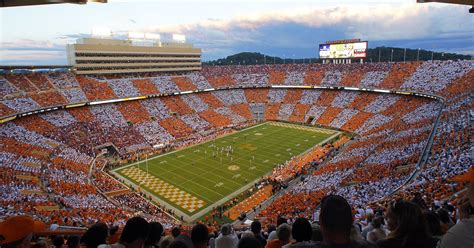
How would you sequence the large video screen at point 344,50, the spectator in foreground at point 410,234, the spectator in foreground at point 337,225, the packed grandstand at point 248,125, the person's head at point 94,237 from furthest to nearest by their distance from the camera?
the large video screen at point 344,50 → the packed grandstand at point 248,125 → the person's head at point 94,237 → the spectator in foreground at point 410,234 → the spectator in foreground at point 337,225

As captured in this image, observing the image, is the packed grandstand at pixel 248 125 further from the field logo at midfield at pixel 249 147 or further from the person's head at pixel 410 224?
the field logo at midfield at pixel 249 147

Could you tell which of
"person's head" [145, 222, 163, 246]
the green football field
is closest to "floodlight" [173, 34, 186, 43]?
the green football field

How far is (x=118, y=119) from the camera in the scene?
1700 inches

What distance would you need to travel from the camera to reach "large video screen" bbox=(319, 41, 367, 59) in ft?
192

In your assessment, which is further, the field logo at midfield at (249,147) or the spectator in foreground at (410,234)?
the field logo at midfield at (249,147)

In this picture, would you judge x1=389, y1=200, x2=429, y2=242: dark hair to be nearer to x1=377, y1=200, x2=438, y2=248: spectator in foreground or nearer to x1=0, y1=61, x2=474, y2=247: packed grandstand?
x1=377, y1=200, x2=438, y2=248: spectator in foreground

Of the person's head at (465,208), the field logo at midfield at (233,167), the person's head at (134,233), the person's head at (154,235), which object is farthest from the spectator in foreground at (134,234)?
the field logo at midfield at (233,167)

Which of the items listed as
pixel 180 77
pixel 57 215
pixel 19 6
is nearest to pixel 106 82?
pixel 180 77

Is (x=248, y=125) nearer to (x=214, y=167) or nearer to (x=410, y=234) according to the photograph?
(x=214, y=167)

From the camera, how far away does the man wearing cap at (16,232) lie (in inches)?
124

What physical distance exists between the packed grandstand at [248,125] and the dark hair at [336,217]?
1994 mm

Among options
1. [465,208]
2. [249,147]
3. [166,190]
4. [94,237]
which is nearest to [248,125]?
[249,147]

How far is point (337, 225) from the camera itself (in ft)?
7.72

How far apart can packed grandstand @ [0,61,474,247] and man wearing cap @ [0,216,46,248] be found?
10.8 feet
